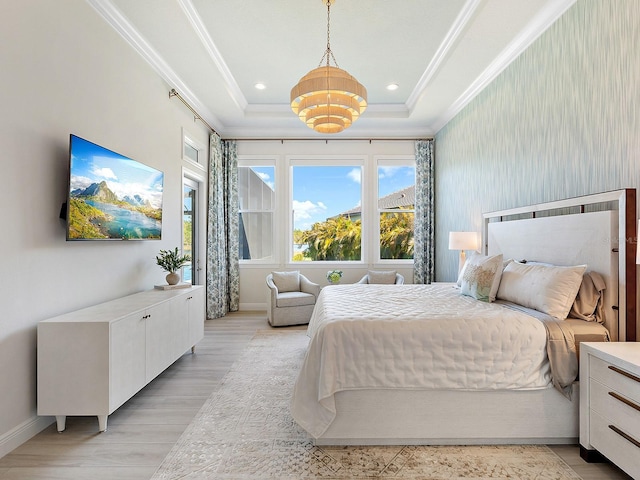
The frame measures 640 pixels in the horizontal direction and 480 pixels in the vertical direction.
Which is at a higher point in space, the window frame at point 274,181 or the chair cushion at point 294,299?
the window frame at point 274,181

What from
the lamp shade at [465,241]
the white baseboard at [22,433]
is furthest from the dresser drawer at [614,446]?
the white baseboard at [22,433]

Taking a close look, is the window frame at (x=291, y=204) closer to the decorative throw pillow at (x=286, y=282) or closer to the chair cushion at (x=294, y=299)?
the decorative throw pillow at (x=286, y=282)

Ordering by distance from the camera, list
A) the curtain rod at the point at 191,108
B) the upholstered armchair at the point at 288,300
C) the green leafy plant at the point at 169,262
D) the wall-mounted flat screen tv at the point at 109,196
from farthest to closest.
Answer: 1. the upholstered armchair at the point at 288,300
2. the curtain rod at the point at 191,108
3. the green leafy plant at the point at 169,262
4. the wall-mounted flat screen tv at the point at 109,196

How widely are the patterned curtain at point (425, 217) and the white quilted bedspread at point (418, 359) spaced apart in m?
3.61

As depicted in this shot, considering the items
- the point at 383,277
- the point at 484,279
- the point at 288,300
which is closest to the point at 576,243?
the point at 484,279

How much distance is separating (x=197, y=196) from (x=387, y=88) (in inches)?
124

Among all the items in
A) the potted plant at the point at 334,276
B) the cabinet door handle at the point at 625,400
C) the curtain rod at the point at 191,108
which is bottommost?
the cabinet door handle at the point at 625,400

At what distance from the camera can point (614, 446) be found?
172cm

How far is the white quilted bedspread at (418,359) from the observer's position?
6.68ft

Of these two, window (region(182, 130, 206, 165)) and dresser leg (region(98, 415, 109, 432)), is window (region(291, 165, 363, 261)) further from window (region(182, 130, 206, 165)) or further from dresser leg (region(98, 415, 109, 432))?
dresser leg (region(98, 415, 109, 432))

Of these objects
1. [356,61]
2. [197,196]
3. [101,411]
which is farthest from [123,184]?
[356,61]

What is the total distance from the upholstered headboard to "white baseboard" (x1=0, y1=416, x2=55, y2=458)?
3598 mm

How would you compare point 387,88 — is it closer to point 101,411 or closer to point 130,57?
point 130,57

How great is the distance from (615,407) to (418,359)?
3.13 ft
